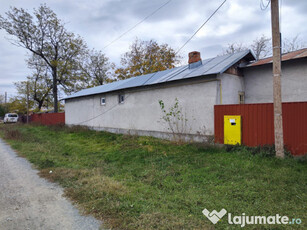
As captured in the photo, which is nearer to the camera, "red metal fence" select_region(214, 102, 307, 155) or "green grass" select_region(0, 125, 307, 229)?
"green grass" select_region(0, 125, 307, 229)

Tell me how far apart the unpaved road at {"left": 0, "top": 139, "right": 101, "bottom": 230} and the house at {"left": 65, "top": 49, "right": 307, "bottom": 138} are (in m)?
5.97

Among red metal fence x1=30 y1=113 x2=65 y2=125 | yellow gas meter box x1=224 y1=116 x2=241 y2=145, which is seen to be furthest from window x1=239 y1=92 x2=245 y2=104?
red metal fence x1=30 y1=113 x2=65 y2=125

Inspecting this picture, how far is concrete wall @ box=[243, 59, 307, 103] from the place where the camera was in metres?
7.71

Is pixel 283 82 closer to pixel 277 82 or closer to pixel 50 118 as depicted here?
pixel 277 82

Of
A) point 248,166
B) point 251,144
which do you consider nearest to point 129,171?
point 248,166

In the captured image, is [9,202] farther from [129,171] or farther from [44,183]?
[129,171]

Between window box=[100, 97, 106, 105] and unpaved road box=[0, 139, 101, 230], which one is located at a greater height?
window box=[100, 97, 106, 105]

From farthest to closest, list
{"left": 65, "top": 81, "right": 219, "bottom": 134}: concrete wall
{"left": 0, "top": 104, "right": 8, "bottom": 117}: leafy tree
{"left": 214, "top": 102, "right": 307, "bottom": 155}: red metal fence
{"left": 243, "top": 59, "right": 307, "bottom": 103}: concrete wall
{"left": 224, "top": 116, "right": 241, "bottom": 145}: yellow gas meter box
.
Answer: {"left": 0, "top": 104, "right": 8, "bottom": 117}: leafy tree < {"left": 65, "top": 81, "right": 219, "bottom": 134}: concrete wall < {"left": 243, "top": 59, "right": 307, "bottom": 103}: concrete wall < {"left": 224, "top": 116, "right": 241, "bottom": 145}: yellow gas meter box < {"left": 214, "top": 102, "right": 307, "bottom": 155}: red metal fence

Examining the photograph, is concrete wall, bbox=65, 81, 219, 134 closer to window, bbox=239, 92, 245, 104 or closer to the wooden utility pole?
window, bbox=239, 92, 245, 104

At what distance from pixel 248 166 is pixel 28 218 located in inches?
196

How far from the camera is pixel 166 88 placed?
10.1 m

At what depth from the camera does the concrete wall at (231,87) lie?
8.39 m

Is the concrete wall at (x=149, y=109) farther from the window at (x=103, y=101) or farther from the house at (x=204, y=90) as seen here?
the window at (x=103, y=101)

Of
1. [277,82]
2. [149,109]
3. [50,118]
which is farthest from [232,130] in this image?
[50,118]
